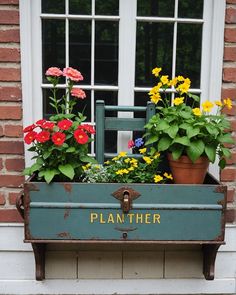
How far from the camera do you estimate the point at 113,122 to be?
2092mm

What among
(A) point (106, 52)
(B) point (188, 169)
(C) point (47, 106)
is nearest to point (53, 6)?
(A) point (106, 52)

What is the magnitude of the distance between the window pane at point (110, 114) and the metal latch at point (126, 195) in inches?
16.3

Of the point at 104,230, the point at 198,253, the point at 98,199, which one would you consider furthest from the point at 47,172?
the point at 198,253

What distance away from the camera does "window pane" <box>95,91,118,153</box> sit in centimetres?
218

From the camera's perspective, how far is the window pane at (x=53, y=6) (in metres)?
2.10

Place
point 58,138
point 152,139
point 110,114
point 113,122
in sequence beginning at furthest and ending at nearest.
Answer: point 110,114
point 113,122
point 152,139
point 58,138

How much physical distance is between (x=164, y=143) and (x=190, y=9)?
30.9 inches

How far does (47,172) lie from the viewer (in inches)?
72.6

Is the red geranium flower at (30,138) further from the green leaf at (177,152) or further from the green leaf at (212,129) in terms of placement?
the green leaf at (212,129)

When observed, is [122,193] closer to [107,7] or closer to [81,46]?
[81,46]

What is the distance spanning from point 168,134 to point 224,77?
20.3 inches

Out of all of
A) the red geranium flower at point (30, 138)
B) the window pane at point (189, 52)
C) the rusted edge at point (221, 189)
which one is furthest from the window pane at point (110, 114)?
the rusted edge at point (221, 189)

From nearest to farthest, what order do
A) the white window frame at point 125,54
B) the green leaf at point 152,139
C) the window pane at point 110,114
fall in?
the green leaf at point 152,139 → the white window frame at point 125,54 → the window pane at point 110,114

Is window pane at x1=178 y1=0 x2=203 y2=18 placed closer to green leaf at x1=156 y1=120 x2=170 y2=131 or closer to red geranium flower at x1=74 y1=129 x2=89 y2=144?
green leaf at x1=156 y1=120 x2=170 y2=131
